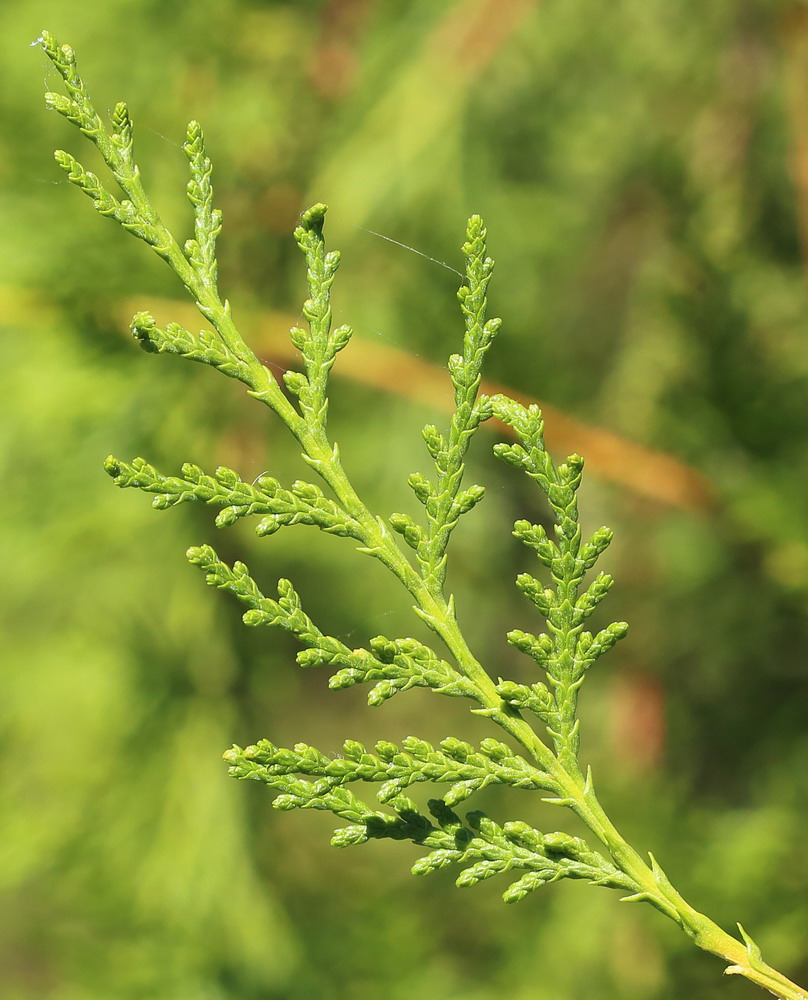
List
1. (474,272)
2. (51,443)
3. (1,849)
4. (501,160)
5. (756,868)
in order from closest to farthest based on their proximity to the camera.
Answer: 1. (474,272)
2. (756,868)
3. (51,443)
4. (1,849)
5. (501,160)

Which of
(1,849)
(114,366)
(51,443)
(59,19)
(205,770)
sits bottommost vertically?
(1,849)

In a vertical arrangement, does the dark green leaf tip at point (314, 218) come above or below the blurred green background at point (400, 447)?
above

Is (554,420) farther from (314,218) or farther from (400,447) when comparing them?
(314,218)

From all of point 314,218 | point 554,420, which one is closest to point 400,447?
point 554,420

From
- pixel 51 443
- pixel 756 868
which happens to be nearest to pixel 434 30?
pixel 51 443

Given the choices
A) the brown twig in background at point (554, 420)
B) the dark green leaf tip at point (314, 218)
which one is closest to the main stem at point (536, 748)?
the dark green leaf tip at point (314, 218)

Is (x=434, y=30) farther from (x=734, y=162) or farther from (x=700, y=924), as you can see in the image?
(x=700, y=924)

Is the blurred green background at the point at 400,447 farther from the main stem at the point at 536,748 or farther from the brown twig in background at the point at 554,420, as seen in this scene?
the main stem at the point at 536,748

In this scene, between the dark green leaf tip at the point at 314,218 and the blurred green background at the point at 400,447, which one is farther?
the blurred green background at the point at 400,447
